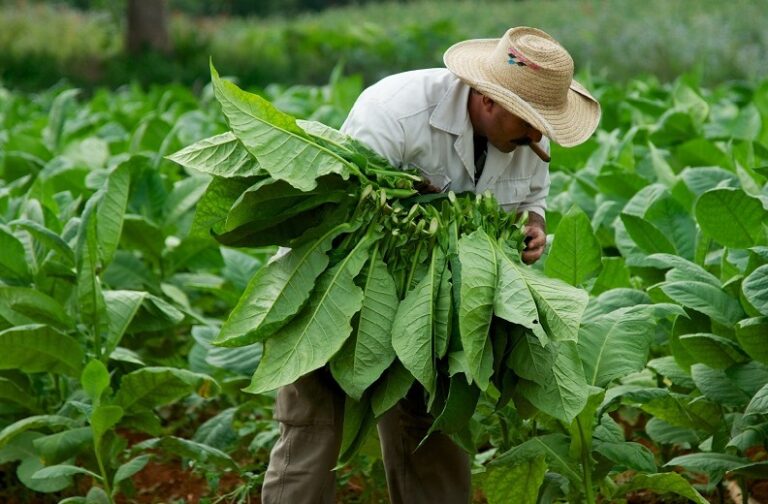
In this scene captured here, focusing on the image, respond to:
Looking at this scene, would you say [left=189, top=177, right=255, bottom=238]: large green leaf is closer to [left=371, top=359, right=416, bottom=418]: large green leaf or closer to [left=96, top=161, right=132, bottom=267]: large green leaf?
[left=371, top=359, right=416, bottom=418]: large green leaf

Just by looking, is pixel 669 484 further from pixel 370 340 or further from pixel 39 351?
pixel 39 351

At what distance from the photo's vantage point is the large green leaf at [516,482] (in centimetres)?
337

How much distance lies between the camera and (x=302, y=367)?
9.61 feet

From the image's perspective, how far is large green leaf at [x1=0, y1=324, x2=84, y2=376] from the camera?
3781mm

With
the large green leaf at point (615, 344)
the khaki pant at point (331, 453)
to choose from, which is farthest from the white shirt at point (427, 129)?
the khaki pant at point (331, 453)

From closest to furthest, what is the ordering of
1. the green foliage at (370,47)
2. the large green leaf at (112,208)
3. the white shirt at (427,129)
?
the white shirt at (427,129), the large green leaf at (112,208), the green foliage at (370,47)

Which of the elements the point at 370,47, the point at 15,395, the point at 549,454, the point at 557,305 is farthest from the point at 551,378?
the point at 370,47

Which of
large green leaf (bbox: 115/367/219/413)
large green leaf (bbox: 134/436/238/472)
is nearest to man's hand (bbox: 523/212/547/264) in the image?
large green leaf (bbox: 115/367/219/413)

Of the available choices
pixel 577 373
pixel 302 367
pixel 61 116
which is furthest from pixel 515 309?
pixel 61 116

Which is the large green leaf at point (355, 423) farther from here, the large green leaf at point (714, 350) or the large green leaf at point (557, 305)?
the large green leaf at point (714, 350)

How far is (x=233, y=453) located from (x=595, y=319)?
1.66 m

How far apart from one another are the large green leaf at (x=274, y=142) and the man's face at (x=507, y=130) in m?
0.47

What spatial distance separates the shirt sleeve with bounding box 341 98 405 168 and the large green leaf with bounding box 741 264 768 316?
103 centimetres

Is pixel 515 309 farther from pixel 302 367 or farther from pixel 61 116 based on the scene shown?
pixel 61 116
